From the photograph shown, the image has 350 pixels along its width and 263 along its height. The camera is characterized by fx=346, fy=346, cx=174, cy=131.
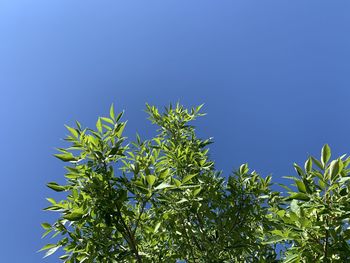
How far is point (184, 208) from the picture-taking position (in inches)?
149

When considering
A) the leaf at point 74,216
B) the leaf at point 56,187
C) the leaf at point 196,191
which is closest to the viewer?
the leaf at point 74,216

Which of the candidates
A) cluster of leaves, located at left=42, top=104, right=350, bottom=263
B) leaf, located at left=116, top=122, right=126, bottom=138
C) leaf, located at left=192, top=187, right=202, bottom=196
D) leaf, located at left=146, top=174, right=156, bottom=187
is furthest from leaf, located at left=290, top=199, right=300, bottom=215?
leaf, located at left=116, top=122, right=126, bottom=138

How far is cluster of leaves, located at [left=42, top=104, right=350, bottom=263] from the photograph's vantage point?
2.52 meters

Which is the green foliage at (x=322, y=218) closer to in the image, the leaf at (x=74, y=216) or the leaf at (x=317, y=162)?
the leaf at (x=317, y=162)

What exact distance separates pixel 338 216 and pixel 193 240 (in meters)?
1.97

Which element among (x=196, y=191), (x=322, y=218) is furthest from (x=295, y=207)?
(x=196, y=191)

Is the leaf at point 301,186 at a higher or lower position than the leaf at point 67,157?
lower

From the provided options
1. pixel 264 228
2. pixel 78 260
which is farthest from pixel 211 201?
pixel 78 260

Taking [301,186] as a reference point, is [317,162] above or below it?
above

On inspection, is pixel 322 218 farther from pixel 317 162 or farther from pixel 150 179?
pixel 150 179

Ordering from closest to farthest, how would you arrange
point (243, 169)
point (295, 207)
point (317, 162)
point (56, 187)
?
point (317, 162) < point (295, 207) < point (56, 187) < point (243, 169)

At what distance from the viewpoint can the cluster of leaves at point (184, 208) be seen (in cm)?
252

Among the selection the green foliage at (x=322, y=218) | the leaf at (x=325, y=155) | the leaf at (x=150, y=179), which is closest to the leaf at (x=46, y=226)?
the leaf at (x=150, y=179)

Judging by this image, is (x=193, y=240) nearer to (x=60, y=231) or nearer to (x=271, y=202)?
(x=271, y=202)
